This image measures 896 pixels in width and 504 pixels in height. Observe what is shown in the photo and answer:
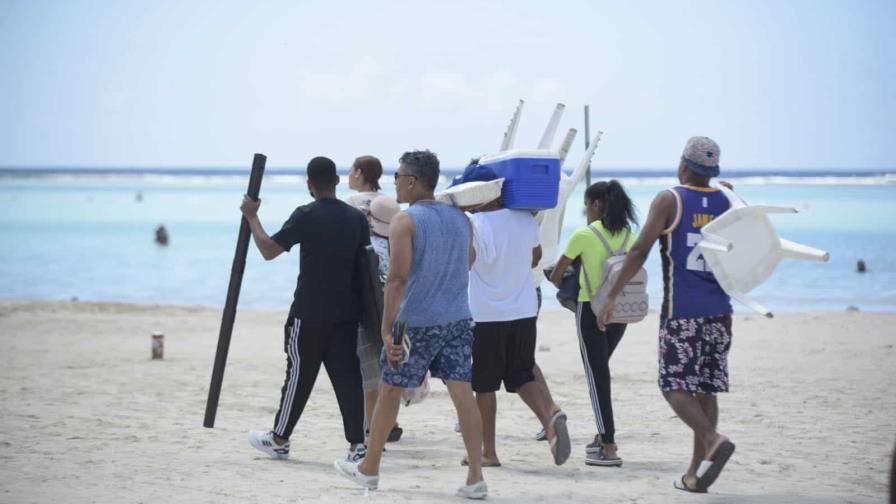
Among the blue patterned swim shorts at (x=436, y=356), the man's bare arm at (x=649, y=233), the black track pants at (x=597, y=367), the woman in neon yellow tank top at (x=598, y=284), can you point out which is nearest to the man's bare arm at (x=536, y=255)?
the woman in neon yellow tank top at (x=598, y=284)

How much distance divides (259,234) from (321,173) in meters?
0.59

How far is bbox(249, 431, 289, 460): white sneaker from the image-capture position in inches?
282

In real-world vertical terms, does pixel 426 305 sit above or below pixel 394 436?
above

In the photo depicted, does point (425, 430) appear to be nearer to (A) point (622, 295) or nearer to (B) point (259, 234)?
(A) point (622, 295)

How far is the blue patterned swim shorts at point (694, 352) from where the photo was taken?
6035mm

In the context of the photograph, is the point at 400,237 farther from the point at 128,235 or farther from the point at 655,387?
the point at 128,235

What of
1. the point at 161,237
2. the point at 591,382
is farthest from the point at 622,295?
the point at 161,237

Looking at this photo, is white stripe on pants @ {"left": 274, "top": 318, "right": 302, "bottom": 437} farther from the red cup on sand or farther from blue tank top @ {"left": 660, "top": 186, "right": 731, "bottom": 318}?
the red cup on sand

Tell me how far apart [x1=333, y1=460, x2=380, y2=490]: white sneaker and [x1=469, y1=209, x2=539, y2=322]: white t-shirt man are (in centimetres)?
117

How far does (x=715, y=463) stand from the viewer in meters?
5.93

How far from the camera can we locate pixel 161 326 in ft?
53.3

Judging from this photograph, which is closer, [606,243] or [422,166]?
[422,166]

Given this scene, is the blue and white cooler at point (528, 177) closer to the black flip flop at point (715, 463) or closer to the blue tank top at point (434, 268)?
the blue tank top at point (434, 268)

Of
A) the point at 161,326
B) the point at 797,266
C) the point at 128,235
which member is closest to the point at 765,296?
the point at 797,266
